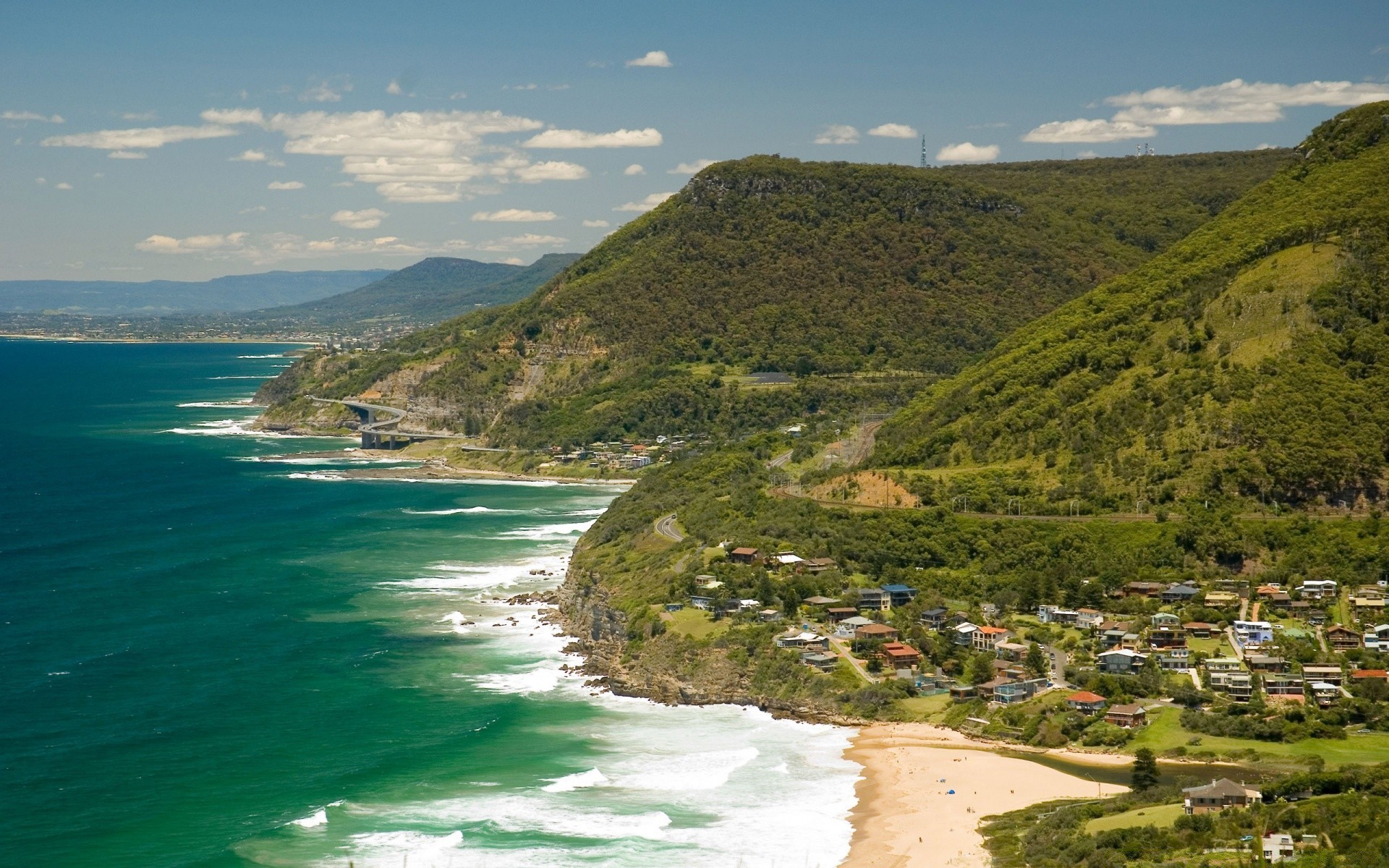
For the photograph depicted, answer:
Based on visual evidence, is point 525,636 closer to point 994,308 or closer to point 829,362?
point 829,362

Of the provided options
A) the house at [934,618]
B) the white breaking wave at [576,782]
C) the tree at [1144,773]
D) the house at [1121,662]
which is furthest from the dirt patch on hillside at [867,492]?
the tree at [1144,773]

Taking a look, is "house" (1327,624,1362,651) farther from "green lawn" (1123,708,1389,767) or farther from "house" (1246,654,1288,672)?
"green lawn" (1123,708,1389,767)

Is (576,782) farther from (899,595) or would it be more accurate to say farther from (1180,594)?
(1180,594)

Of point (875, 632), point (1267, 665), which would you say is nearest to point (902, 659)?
point (875, 632)

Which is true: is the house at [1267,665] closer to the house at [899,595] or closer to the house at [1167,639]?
the house at [1167,639]

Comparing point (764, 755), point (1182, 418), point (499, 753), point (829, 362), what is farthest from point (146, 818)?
point (829, 362)

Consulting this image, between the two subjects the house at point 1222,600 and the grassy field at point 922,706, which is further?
the house at point 1222,600
